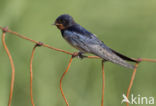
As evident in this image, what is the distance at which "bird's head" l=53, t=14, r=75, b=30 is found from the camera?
2.74 meters

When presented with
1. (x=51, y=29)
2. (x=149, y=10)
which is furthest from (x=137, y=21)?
(x=51, y=29)

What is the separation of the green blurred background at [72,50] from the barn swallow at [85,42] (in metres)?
0.65

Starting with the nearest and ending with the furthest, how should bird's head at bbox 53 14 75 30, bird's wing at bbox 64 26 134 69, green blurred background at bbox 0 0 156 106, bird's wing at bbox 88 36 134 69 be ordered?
bird's wing at bbox 88 36 134 69
bird's wing at bbox 64 26 134 69
bird's head at bbox 53 14 75 30
green blurred background at bbox 0 0 156 106

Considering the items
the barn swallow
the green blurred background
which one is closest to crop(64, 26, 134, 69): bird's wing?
the barn swallow

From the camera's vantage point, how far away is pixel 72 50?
351cm

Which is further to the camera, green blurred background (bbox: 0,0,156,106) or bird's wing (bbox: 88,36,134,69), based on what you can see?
green blurred background (bbox: 0,0,156,106)

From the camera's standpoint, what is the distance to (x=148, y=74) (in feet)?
12.7

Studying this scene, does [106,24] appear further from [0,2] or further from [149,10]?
[0,2]

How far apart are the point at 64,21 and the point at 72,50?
0.78 meters

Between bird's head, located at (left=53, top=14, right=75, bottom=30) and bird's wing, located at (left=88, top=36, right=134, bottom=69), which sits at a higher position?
bird's head, located at (left=53, top=14, right=75, bottom=30)

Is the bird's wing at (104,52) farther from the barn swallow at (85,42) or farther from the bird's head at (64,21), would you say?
the bird's head at (64,21)

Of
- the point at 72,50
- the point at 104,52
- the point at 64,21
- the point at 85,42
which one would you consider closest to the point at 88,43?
the point at 85,42

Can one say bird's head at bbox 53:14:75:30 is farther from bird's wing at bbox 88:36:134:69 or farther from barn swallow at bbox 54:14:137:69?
bird's wing at bbox 88:36:134:69

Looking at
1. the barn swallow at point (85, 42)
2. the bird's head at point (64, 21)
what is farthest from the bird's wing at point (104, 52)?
the bird's head at point (64, 21)
